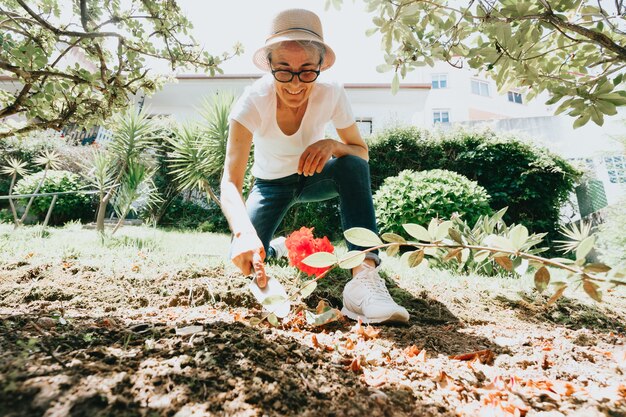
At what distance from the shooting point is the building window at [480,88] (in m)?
23.1

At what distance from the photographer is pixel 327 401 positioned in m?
0.70

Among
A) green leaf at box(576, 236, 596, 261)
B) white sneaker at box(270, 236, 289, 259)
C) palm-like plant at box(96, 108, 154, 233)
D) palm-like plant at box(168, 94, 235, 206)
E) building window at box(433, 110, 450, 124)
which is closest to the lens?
green leaf at box(576, 236, 596, 261)

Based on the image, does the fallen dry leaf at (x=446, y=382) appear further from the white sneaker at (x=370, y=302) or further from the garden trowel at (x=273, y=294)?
the white sneaker at (x=370, y=302)

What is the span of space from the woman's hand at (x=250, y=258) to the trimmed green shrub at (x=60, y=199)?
8.38 metres

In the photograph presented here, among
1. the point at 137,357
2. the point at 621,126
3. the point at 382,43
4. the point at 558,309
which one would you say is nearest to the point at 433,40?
the point at 382,43

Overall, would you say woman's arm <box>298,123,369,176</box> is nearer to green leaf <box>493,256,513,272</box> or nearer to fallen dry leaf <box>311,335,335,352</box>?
fallen dry leaf <box>311,335,335,352</box>

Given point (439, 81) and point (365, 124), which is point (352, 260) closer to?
point (365, 124)

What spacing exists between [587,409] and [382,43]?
4.88 ft

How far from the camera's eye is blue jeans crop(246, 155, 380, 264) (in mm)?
1880

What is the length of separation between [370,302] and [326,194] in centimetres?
97

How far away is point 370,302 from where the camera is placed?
151cm

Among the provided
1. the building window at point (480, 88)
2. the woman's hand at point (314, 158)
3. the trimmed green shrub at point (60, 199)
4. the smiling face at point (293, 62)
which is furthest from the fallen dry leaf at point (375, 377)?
the building window at point (480, 88)

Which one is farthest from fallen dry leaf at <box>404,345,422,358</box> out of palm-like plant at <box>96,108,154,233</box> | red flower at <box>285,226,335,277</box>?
palm-like plant at <box>96,108,154,233</box>

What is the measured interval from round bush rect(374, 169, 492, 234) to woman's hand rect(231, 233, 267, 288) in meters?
3.40
